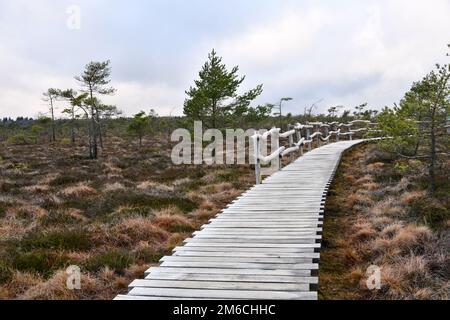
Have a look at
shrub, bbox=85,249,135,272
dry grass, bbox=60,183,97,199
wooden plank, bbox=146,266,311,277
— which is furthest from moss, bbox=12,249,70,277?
dry grass, bbox=60,183,97,199

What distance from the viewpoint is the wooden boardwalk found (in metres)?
4.31

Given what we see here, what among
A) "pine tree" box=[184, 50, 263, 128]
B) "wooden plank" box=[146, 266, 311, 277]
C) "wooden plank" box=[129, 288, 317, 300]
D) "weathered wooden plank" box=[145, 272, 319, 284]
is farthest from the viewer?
"pine tree" box=[184, 50, 263, 128]

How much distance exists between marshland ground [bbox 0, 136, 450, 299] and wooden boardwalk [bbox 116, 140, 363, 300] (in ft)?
1.51

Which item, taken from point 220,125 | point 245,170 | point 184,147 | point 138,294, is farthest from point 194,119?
point 138,294

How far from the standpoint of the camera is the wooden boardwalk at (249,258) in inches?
170

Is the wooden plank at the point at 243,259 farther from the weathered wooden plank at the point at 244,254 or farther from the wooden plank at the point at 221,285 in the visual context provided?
the wooden plank at the point at 221,285

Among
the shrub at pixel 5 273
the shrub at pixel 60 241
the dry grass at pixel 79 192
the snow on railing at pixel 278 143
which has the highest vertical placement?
the snow on railing at pixel 278 143

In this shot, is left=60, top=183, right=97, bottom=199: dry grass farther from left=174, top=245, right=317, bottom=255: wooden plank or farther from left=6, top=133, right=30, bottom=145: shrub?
left=6, top=133, right=30, bottom=145: shrub

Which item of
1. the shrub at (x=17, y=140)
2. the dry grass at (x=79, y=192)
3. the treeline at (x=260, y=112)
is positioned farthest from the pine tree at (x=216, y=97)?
the shrub at (x=17, y=140)

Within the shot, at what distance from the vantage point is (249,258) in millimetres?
5320

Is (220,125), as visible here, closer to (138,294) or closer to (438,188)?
(438,188)

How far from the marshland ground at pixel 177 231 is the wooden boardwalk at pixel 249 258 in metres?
0.46

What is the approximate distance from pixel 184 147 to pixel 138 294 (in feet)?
78.4

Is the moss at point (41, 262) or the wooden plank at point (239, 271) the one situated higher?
the wooden plank at point (239, 271)
